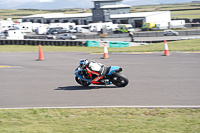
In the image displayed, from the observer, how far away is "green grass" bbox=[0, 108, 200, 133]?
20.5ft

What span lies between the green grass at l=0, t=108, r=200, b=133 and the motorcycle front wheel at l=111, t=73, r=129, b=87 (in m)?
2.79

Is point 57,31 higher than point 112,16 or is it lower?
lower

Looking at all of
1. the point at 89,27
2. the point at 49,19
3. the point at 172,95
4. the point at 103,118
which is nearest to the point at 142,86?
the point at 172,95

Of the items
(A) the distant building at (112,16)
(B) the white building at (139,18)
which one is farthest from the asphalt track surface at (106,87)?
(A) the distant building at (112,16)

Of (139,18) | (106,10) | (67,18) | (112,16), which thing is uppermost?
(106,10)

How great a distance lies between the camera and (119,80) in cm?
1077

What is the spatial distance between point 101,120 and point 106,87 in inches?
158

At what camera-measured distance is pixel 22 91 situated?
1081 centimetres

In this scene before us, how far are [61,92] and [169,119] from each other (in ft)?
14.9

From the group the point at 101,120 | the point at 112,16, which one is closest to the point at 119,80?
the point at 101,120

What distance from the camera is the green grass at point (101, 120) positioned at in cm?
623

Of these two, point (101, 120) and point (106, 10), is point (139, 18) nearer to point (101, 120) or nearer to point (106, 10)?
point (106, 10)

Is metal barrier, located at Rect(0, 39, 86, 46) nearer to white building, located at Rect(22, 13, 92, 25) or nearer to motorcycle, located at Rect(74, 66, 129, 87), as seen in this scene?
motorcycle, located at Rect(74, 66, 129, 87)

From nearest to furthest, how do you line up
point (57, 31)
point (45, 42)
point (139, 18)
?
point (45, 42) < point (57, 31) < point (139, 18)
